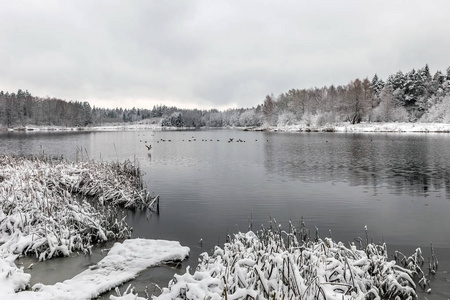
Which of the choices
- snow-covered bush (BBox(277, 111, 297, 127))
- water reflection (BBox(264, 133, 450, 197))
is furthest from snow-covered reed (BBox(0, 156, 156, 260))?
snow-covered bush (BBox(277, 111, 297, 127))

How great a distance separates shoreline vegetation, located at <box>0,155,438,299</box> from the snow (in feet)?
0.07

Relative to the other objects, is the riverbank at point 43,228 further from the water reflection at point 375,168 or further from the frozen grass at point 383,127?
the frozen grass at point 383,127

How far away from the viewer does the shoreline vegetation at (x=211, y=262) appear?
571 centimetres

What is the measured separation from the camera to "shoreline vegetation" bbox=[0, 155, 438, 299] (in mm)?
5707

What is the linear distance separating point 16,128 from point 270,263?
146 meters

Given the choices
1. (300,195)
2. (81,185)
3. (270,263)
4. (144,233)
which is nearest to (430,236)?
(300,195)

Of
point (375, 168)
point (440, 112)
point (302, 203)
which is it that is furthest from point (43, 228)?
point (440, 112)

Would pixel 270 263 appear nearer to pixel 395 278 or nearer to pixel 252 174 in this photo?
pixel 395 278

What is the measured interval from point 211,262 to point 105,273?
278cm

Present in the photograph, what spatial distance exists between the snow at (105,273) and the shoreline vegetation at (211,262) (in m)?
0.02

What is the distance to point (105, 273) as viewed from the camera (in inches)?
317

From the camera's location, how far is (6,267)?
7270 mm

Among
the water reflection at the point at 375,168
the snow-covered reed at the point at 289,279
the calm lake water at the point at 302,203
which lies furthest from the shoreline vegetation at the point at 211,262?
the water reflection at the point at 375,168

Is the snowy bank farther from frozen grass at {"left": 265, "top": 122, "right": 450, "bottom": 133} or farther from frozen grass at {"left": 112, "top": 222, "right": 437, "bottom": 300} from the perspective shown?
frozen grass at {"left": 112, "top": 222, "right": 437, "bottom": 300}
